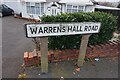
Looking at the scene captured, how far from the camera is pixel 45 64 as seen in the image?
589cm

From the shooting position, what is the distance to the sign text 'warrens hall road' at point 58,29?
5.18m

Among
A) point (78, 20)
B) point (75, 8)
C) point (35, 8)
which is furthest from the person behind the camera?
point (35, 8)

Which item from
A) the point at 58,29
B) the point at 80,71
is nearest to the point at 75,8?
the point at 80,71

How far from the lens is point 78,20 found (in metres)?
6.60

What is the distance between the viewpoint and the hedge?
255 inches

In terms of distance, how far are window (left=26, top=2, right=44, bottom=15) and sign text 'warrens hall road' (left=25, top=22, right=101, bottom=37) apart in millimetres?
14953

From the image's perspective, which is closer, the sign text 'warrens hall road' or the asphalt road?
the sign text 'warrens hall road'

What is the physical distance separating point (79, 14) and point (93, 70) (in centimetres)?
198

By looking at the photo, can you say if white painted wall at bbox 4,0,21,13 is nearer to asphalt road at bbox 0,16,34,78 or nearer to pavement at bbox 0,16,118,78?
asphalt road at bbox 0,16,34,78

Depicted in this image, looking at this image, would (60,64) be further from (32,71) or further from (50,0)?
(50,0)

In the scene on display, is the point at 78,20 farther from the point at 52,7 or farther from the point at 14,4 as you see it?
the point at 14,4

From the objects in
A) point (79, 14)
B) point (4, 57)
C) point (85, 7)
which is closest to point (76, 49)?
point (79, 14)

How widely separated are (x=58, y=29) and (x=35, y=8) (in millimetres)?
15627

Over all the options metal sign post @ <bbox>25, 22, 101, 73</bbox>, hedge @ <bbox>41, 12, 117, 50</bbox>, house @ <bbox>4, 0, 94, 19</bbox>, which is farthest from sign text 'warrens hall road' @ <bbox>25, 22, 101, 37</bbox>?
house @ <bbox>4, 0, 94, 19</bbox>
